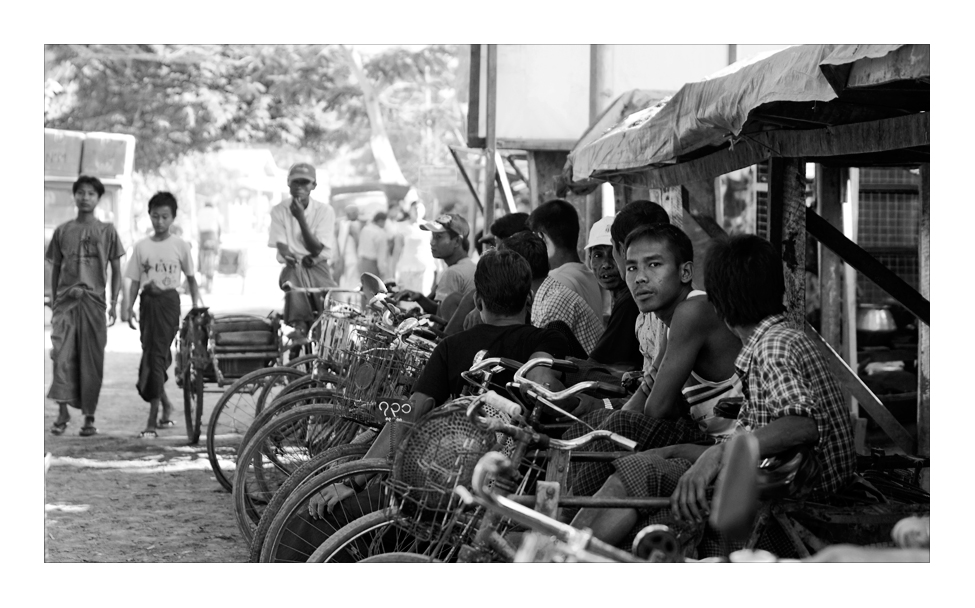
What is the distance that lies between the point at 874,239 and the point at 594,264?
17.3ft

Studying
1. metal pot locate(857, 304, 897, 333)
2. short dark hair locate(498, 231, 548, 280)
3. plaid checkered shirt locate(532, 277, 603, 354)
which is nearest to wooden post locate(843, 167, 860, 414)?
metal pot locate(857, 304, 897, 333)

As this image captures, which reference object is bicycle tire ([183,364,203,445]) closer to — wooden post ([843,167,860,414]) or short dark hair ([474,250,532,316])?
short dark hair ([474,250,532,316])

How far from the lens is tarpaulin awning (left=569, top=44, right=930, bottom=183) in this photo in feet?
10.9

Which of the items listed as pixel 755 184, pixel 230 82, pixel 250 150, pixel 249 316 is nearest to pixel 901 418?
pixel 755 184

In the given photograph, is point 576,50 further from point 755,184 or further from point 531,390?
point 531,390

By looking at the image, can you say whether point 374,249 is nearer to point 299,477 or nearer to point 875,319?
point 875,319

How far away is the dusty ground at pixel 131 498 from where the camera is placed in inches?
234

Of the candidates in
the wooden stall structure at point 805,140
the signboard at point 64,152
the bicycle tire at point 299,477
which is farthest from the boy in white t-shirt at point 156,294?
the signboard at point 64,152

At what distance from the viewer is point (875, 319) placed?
9352mm

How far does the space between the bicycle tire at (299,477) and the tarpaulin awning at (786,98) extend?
2083 mm

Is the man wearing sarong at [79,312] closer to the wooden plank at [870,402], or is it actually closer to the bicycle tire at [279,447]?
the bicycle tire at [279,447]

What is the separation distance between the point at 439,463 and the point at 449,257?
16.1ft

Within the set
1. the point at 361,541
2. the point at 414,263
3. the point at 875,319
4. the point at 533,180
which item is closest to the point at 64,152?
the point at 414,263
